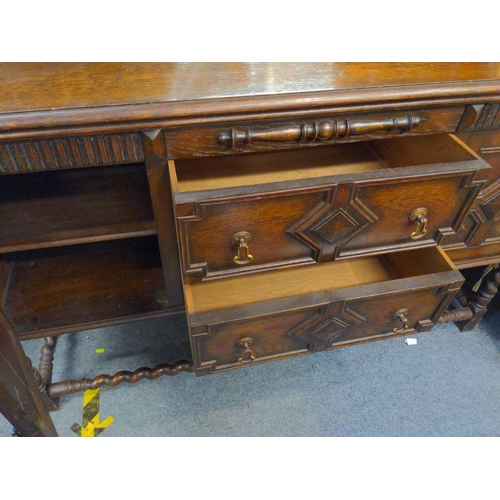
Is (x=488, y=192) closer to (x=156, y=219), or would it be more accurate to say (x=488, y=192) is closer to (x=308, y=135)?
(x=308, y=135)

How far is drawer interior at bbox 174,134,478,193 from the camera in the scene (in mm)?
667

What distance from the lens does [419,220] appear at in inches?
23.0

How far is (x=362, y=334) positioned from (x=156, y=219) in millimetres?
412

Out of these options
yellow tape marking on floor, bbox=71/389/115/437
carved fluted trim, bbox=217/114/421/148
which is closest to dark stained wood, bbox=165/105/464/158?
carved fluted trim, bbox=217/114/421/148

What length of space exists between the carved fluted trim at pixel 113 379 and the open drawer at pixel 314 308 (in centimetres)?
23

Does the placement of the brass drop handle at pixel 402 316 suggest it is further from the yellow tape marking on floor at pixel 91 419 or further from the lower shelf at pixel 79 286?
the yellow tape marking on floor at pixel 91 419

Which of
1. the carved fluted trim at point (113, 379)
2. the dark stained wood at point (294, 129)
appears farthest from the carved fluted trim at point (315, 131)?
the carved fluted trim at point (113, 379)

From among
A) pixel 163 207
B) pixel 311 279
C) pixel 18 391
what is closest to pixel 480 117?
pixel 311 279

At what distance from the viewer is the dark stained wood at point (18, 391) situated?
54 centimetres

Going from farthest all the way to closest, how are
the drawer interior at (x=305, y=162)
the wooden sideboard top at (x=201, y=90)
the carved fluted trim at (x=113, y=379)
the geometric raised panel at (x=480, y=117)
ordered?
the carved fluted trim at (x=113, y=379) < the drawer interior at (x=305, y=162) < the geometric raised panel at (x=480, y=117) < the wooden sideboard top at (x=201, y=90)

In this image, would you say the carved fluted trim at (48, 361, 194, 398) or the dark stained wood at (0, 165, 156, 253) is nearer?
the dark stained wood at (0, 165, 156, 253)

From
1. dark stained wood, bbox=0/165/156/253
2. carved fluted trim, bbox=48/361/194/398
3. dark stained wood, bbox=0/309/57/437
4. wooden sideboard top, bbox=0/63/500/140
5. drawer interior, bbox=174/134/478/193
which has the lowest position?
carved fluted trim, bbox=48/361/194/398

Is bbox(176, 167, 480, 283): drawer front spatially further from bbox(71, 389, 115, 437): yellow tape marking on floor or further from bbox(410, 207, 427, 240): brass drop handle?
bbox(71, 389, 115, 437): yellow tape marking on floor

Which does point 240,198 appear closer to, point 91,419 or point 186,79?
point 186,79
